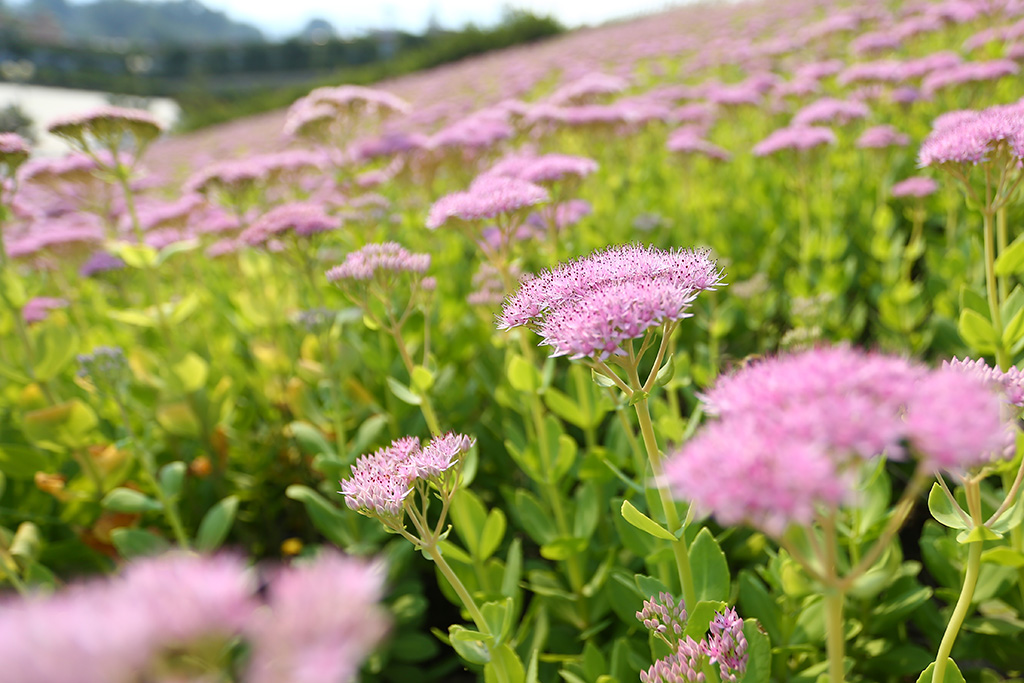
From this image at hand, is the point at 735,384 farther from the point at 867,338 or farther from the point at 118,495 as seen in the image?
the point at 867,338

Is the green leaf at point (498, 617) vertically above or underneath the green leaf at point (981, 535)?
underneath

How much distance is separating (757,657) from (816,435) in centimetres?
88

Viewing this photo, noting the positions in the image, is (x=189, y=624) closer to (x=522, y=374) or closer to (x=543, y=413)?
(x=522, y=374)

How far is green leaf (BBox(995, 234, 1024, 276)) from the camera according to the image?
185 centimetres

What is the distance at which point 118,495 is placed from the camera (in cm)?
245

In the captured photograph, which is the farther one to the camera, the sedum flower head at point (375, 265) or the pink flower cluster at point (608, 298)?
the sedum flower head at point (375, 265)

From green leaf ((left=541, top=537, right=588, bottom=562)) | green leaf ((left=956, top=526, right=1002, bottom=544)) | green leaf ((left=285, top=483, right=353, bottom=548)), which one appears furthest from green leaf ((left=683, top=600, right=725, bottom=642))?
green leaf ((left=285, top=483, right=353, bottom=548))

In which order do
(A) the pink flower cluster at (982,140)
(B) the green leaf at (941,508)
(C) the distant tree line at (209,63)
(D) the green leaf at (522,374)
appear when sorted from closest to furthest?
(B) the green leaf at (941,508), (A) the pink flower cluster at (982,140), (D) the green leaf at (522,374), (C) the distant tree line at (209,63)

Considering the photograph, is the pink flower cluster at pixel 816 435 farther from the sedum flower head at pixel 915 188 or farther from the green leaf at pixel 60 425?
the sedum flower head at pixel 915 188

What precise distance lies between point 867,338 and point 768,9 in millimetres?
14075

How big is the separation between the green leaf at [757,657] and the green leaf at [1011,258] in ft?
4.59

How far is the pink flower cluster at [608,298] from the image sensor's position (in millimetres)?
1200

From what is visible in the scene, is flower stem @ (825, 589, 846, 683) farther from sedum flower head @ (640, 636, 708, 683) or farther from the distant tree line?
the distant tree line

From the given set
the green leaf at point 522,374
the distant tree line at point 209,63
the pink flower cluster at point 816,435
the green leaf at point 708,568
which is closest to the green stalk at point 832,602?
the pink flower cluster at point 816,435
